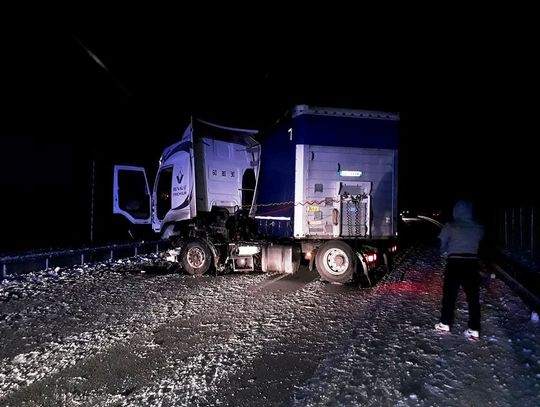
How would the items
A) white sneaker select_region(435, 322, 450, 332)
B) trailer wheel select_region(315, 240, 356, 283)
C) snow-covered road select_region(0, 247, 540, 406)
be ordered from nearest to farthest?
snow-covered road select_region(0, 247, 540, 406) → white sneaker select_region(435, 322, 450, 332) → trailer wheel select_region(315, 240, 356, 283)

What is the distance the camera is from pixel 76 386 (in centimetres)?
365

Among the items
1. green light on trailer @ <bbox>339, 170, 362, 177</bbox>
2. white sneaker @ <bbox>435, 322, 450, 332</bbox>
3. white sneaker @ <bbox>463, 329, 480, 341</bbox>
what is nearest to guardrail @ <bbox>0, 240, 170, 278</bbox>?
green light on trailer @ <bbox>339, 170, 362, 177</bbox>

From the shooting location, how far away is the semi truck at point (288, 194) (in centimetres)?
792

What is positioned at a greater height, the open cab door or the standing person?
the open cab door

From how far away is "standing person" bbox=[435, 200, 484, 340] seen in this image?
4797 millimetres

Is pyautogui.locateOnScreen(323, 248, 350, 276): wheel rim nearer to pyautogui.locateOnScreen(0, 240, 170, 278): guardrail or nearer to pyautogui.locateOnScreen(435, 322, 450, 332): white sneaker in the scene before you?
pyautogui.locateOnScreen(435, 322, 450, 332): white sneaker

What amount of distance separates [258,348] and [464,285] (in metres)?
2.73

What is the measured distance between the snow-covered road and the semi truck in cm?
112

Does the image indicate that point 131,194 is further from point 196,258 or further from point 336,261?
point 336,261

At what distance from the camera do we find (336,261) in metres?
7.93

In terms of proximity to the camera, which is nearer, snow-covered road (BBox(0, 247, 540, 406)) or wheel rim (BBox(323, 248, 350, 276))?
snow-covered road (BBox(0, 247, 540, 406))

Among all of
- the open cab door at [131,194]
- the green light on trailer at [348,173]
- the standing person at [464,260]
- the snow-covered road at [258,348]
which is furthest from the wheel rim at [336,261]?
the open cab door at [131,194]

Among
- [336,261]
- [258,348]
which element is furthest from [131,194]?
[258,348]

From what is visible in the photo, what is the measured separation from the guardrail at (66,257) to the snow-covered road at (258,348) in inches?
52.6
